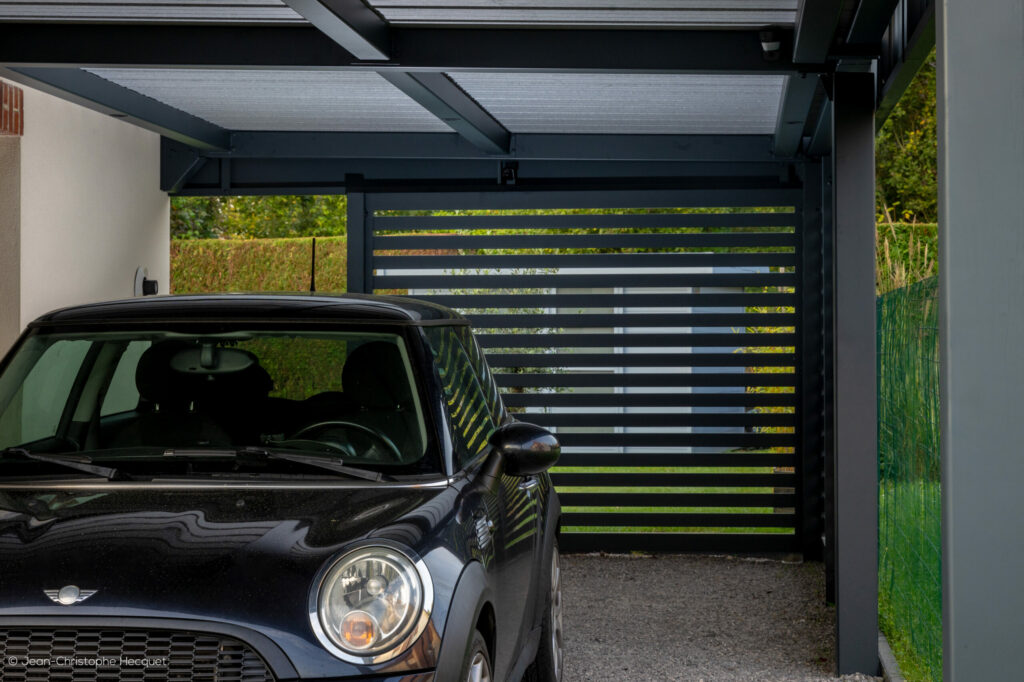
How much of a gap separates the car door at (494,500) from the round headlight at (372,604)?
0.56 m

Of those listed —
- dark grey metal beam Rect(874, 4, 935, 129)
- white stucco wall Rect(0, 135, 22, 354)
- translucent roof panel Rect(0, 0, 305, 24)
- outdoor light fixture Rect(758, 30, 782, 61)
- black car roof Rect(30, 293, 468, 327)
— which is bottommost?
black car roof Rect(30, 293, 468, 327)

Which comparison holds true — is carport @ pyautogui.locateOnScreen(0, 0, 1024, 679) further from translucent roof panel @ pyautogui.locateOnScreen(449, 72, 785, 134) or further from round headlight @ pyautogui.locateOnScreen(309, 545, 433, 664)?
round headlight @ pyautogui.locateOnScreen(309, 545, 433, 664)

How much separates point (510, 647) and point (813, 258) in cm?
644

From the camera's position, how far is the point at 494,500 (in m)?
3.94

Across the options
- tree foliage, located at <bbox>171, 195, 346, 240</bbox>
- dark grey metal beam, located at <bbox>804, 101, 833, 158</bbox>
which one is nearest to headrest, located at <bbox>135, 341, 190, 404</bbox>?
dark grey metal beam, located at <bbox>804, 101, 833, 158</bbox>

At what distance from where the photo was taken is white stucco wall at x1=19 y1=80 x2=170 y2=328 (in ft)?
26.1

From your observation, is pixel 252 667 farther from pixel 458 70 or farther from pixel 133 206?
pixel 133 206

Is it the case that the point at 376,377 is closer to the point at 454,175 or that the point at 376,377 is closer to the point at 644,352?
the point at 644,352

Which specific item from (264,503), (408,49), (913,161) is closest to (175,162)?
(408,49)

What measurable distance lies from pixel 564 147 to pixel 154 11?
4.39 metres

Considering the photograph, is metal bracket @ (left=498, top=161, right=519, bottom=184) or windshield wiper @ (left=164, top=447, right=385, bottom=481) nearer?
windshield wiper @ (left=164, top=447, right=385, bottom=481)

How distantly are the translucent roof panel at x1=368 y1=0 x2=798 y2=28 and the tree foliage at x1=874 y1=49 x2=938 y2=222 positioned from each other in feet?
53.4

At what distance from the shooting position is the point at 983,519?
2.53m

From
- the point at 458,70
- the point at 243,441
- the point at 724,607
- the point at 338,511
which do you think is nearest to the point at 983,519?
the point at 338,511
